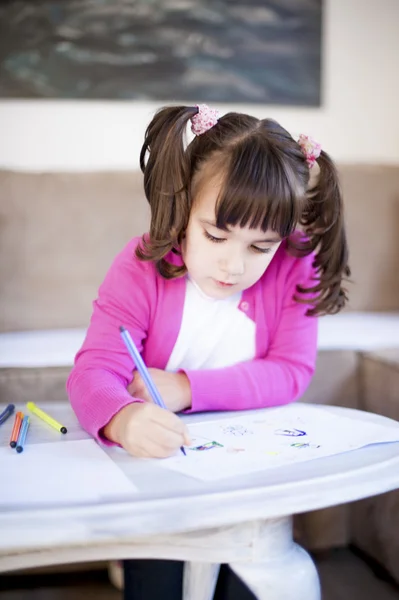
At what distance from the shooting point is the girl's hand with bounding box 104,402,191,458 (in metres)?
0.68

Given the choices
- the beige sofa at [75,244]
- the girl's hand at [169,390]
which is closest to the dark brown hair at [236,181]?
the girl's hand at [169,390]

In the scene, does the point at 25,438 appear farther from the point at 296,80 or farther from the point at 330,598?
the point at 296,80

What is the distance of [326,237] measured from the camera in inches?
40.1

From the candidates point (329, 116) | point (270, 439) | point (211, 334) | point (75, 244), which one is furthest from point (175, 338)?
point (329, 116)

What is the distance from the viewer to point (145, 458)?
686mm

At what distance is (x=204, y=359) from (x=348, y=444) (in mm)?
360

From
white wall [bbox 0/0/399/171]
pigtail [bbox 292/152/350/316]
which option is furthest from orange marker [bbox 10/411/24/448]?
white wall [bbox 0/0/399/171]

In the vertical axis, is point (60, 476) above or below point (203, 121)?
below

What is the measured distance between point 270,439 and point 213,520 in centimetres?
19

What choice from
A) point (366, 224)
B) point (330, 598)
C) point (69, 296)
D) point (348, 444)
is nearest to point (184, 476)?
point (348, 444)

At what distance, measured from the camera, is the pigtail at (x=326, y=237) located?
3.22ft

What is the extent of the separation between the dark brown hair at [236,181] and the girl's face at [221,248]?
2 cm

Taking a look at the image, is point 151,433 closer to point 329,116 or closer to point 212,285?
point 212,285

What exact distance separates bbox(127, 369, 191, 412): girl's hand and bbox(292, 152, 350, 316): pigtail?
24 centimetres
